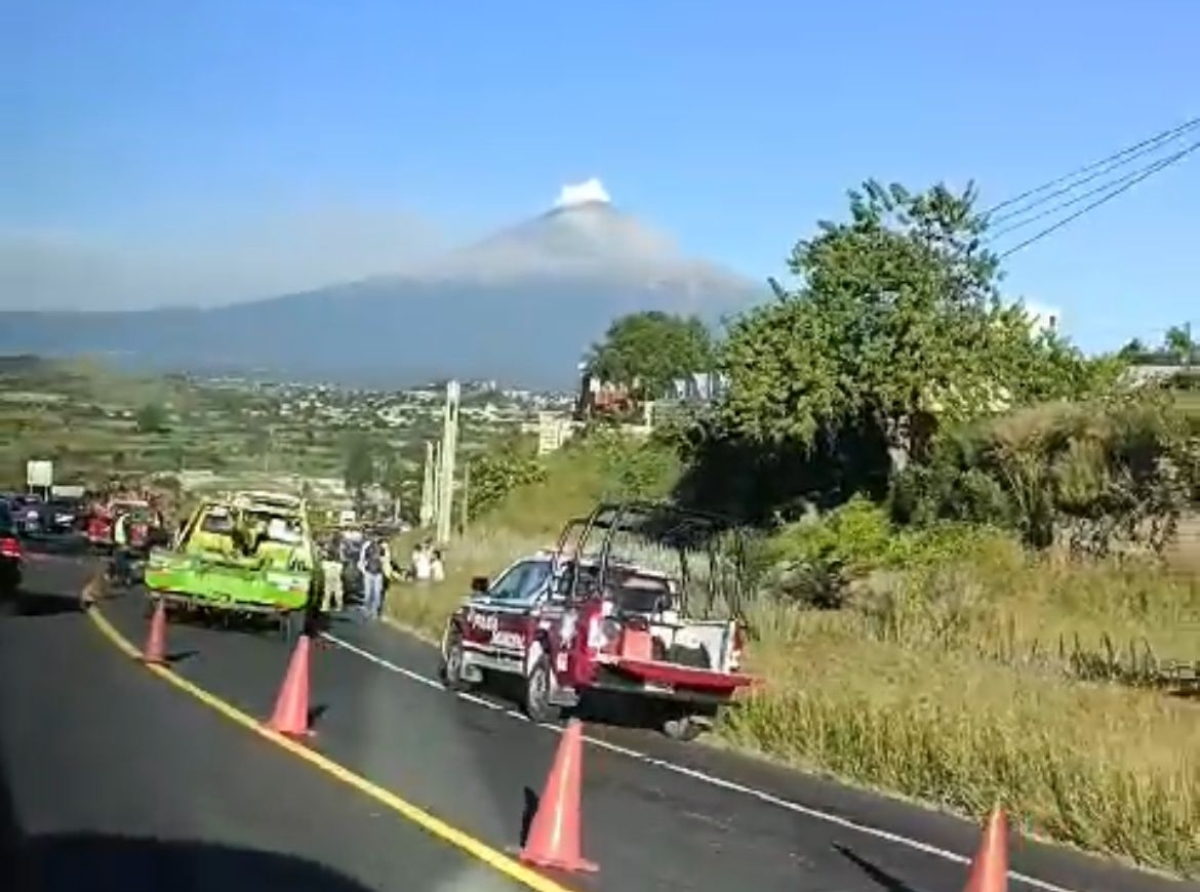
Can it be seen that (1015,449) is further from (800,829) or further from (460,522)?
(460,522)

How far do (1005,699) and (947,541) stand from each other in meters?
18.3

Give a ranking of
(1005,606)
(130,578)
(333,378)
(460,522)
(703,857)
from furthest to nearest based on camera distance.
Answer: (460,522) < (130,578) < (333,378) < (1005,606) < (703,857)

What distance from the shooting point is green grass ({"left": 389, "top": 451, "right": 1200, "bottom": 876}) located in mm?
15336

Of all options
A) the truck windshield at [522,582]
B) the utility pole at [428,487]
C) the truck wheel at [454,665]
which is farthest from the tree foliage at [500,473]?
the truck windshield at [522,582]

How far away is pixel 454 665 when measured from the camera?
76.9 feet

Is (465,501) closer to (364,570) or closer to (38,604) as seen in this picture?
(364,570)

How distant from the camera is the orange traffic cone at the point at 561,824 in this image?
11.0 metres

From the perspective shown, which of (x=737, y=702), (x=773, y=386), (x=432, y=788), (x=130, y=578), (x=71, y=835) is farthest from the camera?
(x=773, y=386)

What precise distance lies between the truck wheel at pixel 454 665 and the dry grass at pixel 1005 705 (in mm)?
3361

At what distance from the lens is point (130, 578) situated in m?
38.8

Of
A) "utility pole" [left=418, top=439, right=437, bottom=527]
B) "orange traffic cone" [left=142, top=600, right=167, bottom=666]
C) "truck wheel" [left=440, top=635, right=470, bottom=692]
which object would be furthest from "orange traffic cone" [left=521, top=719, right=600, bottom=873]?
"utility pole" [left=418, top=439, right=437, bottom=527]

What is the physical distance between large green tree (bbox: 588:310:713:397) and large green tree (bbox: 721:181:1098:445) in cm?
5029

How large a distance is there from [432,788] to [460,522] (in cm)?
5983

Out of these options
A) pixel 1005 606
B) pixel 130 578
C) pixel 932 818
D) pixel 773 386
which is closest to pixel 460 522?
pixel 773 386
